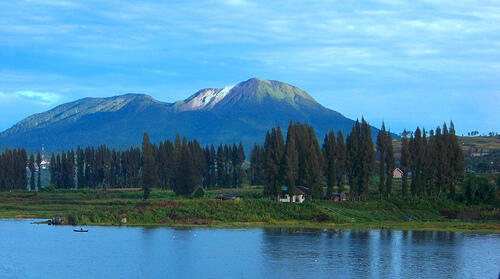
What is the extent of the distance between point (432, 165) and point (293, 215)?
25526 mm

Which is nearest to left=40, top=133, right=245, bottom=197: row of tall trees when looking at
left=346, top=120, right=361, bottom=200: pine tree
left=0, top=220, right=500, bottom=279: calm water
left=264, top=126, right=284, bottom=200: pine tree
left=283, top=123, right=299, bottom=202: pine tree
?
left=264, top=126, right=284, bottom=200: pine tree

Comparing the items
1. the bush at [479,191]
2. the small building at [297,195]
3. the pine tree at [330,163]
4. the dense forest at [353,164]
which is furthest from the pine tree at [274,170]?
the bush at [479,191]

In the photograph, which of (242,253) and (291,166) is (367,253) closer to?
(242,253)

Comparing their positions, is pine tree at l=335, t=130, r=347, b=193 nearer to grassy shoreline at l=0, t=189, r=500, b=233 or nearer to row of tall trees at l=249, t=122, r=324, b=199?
row of tall trees at l=249, t=122, r=324, b=199

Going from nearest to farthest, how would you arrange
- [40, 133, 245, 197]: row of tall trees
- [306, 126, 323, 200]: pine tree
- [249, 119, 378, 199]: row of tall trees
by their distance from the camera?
[249, 119, 378, 199]: row of tall trees
[306, 126, 323, 200]: pine tree
[40, 133, 245, 197]: row of tall trees

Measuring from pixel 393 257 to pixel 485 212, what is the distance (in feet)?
121

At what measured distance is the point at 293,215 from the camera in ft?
266

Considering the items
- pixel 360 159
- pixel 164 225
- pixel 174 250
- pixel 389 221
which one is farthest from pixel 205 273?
pixel 360 159

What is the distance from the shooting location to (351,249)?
193 ft

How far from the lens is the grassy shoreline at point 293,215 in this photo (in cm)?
7838

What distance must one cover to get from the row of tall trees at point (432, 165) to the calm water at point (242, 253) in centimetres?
2212

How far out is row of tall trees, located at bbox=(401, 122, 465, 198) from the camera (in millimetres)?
95438

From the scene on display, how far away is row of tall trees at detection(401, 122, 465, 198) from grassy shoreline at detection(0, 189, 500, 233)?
500cm

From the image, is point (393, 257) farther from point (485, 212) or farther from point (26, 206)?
point (26, 206)
